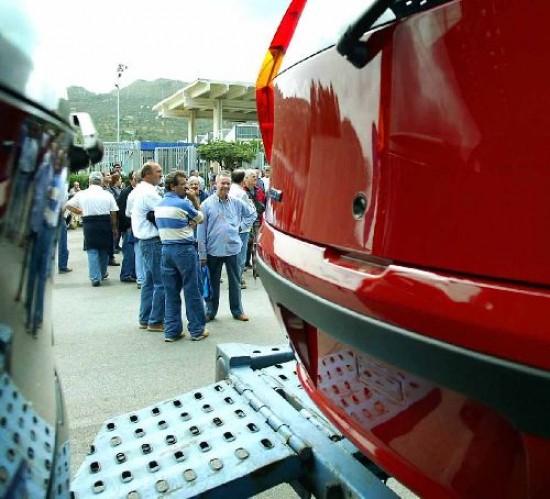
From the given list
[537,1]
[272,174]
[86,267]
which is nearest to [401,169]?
[537,1]

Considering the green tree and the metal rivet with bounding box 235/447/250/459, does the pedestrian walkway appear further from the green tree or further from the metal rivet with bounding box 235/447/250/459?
the green tree

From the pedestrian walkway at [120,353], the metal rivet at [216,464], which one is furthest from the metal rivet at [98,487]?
the pedestrian walkway at [120,353]

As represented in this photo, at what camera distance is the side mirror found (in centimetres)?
130

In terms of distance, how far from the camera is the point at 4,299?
94 centimetres

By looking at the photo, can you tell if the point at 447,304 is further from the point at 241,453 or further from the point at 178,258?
the point at 178,258

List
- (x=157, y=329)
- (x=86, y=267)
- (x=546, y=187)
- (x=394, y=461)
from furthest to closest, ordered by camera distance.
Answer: (x=86, y=267) → (x=157, y=329) → (x=394, y=461) → (x=546, y=187)

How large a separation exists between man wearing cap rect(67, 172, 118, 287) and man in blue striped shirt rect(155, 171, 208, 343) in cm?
323

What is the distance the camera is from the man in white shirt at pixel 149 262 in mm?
6191

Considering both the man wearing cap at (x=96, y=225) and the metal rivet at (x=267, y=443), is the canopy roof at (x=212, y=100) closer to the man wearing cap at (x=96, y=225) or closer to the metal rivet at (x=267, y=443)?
the man wearing cap at (x=96, y=225)

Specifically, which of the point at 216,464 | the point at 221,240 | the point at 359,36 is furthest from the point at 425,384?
the point at 221,240

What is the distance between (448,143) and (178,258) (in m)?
4.87

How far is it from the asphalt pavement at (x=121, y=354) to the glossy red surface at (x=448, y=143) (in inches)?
86.1

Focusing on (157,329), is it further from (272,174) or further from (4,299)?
(4,299)

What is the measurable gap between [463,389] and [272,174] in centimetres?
93
